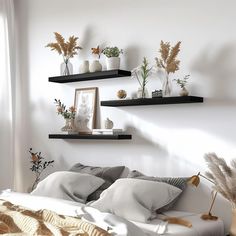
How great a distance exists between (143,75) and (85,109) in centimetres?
80

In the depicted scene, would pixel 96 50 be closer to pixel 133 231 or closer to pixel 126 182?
pixel 126 182

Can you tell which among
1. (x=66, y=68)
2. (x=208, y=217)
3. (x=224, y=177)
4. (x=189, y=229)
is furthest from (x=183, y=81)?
(x=66, y=68)

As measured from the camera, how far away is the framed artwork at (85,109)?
4293 millimetres

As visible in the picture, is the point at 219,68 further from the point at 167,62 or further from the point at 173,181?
the point at 173,181

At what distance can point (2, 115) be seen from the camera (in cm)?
493

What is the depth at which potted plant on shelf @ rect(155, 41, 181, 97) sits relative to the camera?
3.54 m

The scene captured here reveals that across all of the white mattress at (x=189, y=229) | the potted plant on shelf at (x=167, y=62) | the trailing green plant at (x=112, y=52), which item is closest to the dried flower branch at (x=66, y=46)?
the trailing green plant at (x=112, y=52)

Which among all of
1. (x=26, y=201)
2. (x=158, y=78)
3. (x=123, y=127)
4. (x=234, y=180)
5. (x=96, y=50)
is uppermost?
(x=96, y=50)

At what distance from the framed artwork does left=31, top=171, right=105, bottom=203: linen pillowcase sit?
62 centimetres

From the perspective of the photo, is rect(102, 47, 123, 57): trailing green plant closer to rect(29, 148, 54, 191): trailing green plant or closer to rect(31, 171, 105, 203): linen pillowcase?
rect(31, 171, 105, 203): linen pillowcase

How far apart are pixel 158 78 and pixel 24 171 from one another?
2012 millimetres

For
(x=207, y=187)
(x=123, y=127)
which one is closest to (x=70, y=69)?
(x=123, y=127)

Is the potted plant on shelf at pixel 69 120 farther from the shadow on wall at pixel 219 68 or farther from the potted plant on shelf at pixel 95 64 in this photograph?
the shadow on wall at pixel 219 68

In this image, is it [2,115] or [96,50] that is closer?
[96,50]
